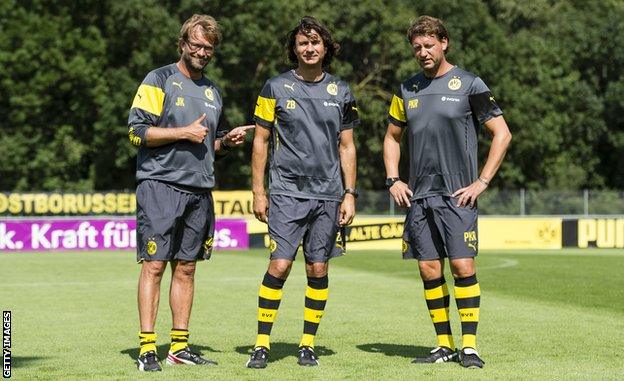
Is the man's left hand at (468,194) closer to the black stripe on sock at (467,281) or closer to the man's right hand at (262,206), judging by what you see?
the black stripe on sock at (467,281)

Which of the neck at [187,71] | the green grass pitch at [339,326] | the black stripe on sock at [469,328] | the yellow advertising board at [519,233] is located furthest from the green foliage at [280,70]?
the black stripe on sock at [469,328]

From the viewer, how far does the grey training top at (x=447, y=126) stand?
8.58m

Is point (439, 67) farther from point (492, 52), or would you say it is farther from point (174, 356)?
point (492, 52)

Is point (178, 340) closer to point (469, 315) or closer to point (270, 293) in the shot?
point (270, 293)

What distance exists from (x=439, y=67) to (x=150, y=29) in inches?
1621

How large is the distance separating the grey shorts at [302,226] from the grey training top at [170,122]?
584 mm

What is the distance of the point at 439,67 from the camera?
8.73 m

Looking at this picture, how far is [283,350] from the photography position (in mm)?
9414

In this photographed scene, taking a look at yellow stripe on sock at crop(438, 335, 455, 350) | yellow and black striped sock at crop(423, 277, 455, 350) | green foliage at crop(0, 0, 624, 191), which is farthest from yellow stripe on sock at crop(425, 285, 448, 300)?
green foliage at crop(0, 0, 624, 191)

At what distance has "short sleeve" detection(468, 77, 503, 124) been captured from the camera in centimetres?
857

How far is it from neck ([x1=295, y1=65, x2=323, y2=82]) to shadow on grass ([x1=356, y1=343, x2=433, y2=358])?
2166mm

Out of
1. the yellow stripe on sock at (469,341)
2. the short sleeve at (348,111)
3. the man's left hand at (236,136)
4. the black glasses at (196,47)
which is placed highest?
the black glasses at (196,47)

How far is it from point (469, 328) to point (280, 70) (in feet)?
142

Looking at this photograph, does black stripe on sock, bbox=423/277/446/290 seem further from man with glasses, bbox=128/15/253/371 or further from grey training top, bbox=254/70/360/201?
man with glasses, bbox=128/15/253/371
